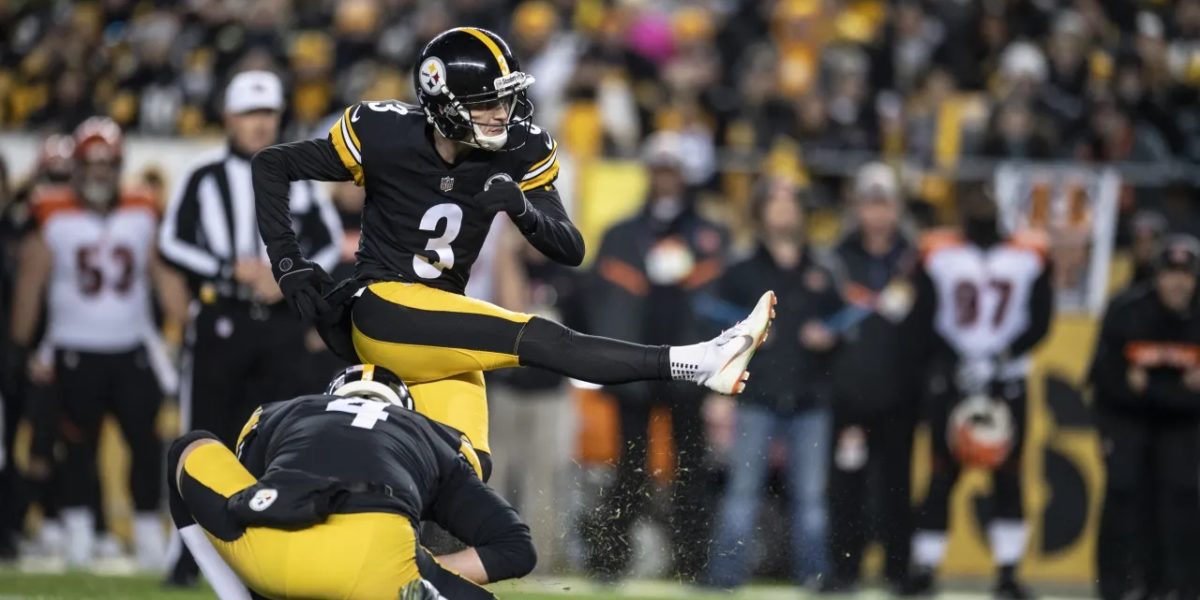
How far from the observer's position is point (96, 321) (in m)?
10.3

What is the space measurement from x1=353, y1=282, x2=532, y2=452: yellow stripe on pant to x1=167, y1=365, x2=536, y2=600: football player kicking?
183 mm

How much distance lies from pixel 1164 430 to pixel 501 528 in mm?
5185

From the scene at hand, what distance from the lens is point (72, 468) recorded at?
33.3 feet

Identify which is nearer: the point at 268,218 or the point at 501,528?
the point at 501,528

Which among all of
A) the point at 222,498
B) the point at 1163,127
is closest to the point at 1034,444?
the point at 1163,127

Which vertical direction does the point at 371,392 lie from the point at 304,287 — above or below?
below

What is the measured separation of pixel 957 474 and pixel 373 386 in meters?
4.87

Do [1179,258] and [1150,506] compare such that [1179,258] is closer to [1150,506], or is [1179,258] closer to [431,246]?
[1150,506]

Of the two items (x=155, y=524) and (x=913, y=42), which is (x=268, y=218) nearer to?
(x=155, y=524)

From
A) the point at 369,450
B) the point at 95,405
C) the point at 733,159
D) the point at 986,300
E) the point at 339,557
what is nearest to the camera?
the point at 339,557

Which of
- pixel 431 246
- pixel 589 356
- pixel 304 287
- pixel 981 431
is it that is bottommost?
pixel 981 431

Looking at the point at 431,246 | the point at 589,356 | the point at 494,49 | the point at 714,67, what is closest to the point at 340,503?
the point at 589,356

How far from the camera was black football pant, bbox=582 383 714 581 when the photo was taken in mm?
7047

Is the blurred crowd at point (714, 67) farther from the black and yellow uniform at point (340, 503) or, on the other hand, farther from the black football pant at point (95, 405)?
the black and yellow uniform at point (340, 503)
